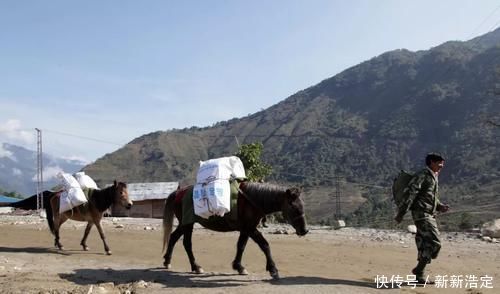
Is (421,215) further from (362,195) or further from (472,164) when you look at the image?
(472,164)

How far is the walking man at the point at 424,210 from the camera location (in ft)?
27.9

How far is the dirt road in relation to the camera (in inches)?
328

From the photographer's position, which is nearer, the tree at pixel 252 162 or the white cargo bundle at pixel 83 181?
the white cargo bundle at pixel 83 181

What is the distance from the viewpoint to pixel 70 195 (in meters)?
13.5

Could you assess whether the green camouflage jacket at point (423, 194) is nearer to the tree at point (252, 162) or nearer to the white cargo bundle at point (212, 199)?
the white cargo bundle at point (212, 199)

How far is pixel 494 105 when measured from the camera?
97.2 meters

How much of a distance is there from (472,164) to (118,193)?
77.6 meters

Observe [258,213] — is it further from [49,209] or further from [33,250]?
[49,209]

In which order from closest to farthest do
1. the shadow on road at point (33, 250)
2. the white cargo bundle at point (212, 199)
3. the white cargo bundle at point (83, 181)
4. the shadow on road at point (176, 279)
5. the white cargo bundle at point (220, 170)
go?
1. the shadow on road at point (176, 279)
2. the white cargo bundle at point (212, 199)
3. the white cargo bundle at point (220, 170)
4. the shadow on road at point (33, 250)
5. the white cargo bundle at point (83, 181)

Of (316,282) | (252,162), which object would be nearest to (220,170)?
(316,282)

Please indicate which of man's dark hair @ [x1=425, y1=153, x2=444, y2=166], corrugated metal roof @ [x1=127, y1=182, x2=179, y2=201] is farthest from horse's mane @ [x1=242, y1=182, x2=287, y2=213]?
corrugated metal roof @ [x1=127, y1=182, x2=179, y2=201]

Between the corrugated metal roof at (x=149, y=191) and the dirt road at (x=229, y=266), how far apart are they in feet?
91.9

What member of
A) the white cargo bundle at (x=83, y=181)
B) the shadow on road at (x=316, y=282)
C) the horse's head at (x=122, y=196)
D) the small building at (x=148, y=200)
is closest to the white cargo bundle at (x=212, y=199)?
the shadow on road at (x=316, y=282)

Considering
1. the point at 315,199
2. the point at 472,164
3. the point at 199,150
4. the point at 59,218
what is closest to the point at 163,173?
the point at 199,150
